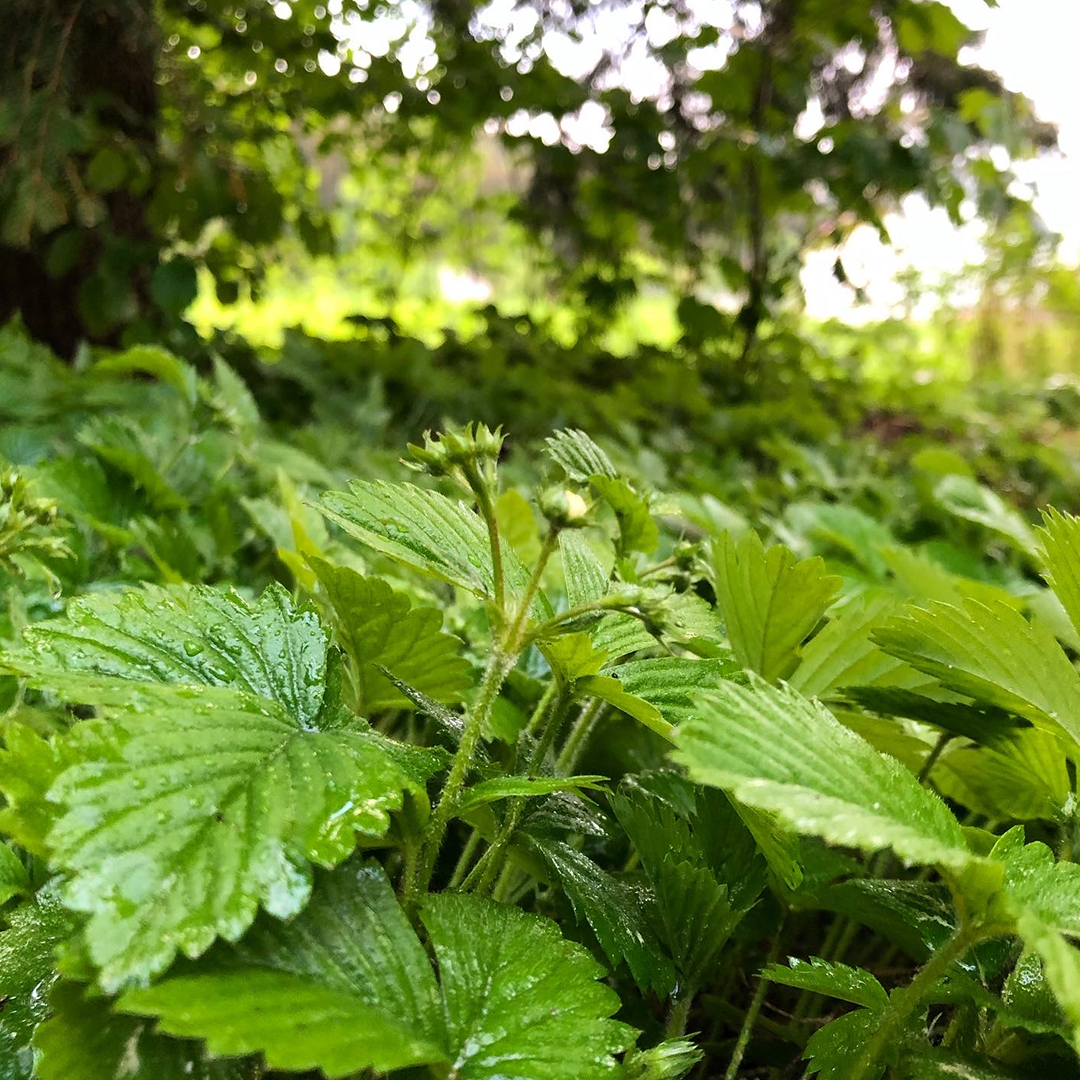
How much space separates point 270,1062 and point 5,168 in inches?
62.1

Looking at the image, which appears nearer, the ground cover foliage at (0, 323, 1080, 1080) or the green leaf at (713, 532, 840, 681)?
the ground cover foliage at (0, 323, 1080, 1080)

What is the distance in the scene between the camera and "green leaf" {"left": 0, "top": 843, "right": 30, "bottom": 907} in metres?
0.42

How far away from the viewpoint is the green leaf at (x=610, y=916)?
0.43 m

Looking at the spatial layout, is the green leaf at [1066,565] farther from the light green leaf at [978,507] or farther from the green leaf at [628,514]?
the light green leaf at [978,507]

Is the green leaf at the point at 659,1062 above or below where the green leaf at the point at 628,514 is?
below

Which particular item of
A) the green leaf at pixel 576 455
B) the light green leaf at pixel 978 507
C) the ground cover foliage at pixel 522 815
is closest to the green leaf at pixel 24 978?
the ground cover foliage at pixel 522 815

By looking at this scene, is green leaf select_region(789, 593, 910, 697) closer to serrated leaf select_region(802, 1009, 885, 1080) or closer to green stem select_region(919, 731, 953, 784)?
green stem select_region(919, 731, 953, 784)

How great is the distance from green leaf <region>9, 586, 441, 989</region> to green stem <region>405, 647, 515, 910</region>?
0.01 metres

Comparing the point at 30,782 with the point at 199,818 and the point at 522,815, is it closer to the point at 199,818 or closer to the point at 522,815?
the point at 199,818

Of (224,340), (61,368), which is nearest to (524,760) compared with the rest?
(61,368)

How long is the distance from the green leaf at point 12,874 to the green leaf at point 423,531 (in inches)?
9.3

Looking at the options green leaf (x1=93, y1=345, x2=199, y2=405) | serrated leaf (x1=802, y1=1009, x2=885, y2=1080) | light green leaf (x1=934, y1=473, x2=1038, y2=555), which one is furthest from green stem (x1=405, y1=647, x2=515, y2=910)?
light green leaf (x1=934, y1=473, x2=1038, y2=555)

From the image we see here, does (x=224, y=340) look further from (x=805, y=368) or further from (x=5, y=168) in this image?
(x=805, y=368)

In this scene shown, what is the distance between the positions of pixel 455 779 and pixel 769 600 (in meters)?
0.27
